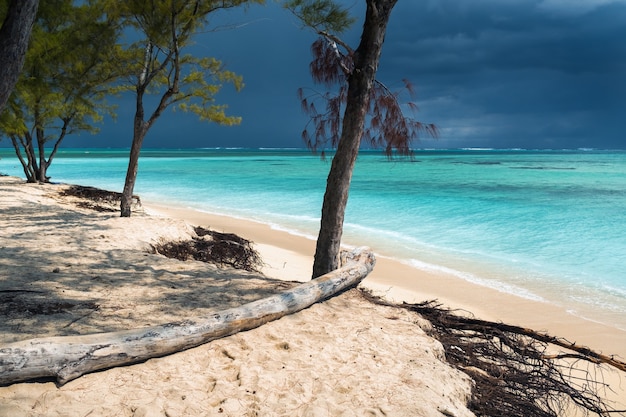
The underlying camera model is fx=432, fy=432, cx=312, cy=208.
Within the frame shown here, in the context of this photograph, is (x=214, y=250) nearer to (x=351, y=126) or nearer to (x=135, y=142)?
(x=135, y=142)

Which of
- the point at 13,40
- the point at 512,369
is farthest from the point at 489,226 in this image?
the point at 13,40

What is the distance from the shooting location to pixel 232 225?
14977 mm

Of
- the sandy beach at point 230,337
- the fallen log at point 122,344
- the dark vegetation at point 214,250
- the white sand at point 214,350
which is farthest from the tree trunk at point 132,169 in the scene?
the fallen log at point 122,344

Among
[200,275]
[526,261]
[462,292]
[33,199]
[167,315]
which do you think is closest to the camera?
[167,315]

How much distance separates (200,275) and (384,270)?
14.7 ft

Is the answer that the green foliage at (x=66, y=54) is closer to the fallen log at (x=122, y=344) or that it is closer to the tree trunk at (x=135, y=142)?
the tree trunk at (x=135, y=142)

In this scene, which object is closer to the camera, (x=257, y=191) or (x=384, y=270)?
(x=384, y=270)

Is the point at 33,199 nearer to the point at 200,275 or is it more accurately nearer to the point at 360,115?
the point at 200,275

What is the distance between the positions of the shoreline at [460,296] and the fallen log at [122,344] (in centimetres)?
283

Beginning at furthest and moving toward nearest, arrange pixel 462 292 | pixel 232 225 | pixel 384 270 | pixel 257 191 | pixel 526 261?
pixel 257 191 < pixel 232 225 < pixel 526 261 < pixel 384 270 < pixel 462 292

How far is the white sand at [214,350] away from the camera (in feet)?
10.0

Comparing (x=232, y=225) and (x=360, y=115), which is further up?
(x=360, y=115)

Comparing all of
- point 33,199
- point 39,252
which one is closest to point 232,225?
point 33,199

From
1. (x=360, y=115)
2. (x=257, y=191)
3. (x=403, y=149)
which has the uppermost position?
(x=360, y=115)
